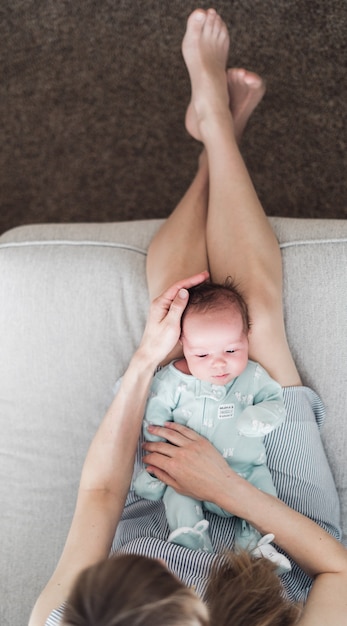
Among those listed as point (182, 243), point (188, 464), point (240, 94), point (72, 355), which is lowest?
point (188, 464)

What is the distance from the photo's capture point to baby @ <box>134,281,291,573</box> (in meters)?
1.27

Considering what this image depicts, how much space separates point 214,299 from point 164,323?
104 millimetres

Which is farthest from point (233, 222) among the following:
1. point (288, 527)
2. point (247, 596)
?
point (247, 596)

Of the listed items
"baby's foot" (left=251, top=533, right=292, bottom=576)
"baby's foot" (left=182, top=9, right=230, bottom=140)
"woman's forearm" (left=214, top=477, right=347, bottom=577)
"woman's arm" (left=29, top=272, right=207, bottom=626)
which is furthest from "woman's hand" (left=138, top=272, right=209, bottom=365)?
"baby's foot" (left=182, top=9, right=230, bottom=140)

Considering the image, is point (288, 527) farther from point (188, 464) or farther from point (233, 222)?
point (233, 222)

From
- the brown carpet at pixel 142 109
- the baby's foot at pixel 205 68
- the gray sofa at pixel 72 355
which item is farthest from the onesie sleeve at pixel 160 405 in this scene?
the brown carpet at pixel 142 109

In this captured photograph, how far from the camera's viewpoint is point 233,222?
4.87 ft

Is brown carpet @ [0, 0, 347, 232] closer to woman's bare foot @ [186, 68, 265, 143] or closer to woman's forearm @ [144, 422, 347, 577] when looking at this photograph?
woman's bare foot @ [186, 68, 265, 143]

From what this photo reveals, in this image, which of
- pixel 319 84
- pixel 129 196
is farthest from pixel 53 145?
pixel 319 84

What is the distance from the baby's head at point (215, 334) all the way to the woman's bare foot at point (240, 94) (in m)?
0.63

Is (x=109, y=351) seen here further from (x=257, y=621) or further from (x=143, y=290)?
(x=257, y=621)

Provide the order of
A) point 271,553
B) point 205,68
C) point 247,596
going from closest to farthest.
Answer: point 247,596 → point 271,553 → point 205,68

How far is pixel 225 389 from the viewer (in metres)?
1.37

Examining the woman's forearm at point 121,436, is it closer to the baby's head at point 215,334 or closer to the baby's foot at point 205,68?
the baby's head at point 215,334
